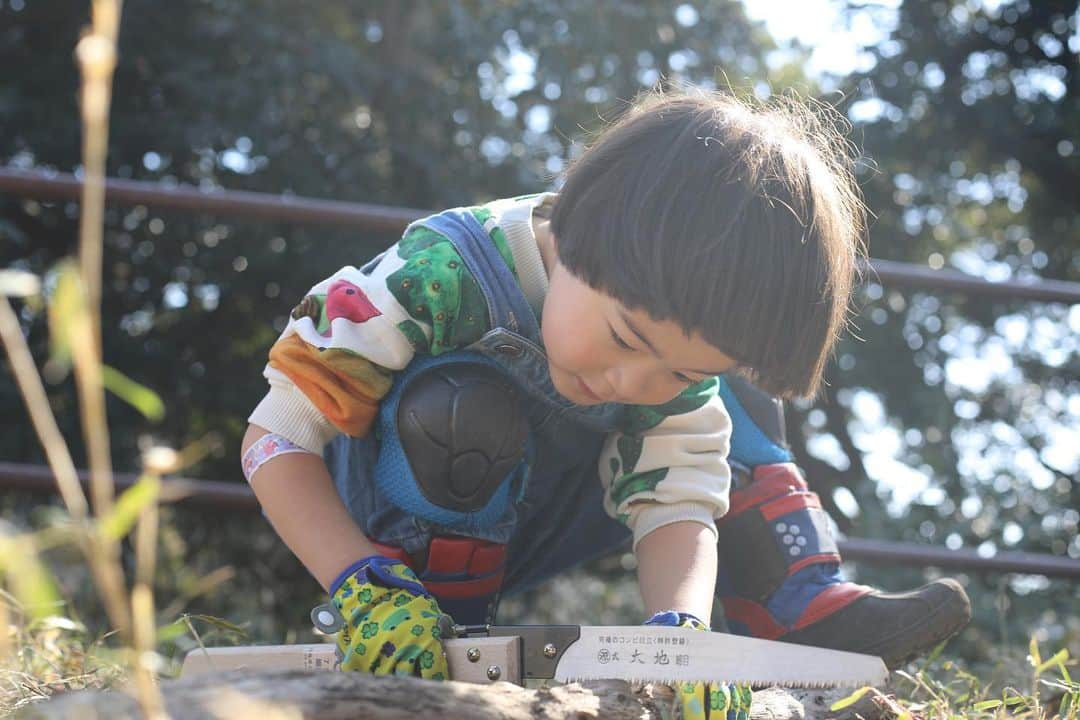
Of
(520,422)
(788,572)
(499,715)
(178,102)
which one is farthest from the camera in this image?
(178,102)

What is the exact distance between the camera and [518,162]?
11.2 feet

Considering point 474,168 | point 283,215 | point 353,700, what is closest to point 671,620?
point 353,700

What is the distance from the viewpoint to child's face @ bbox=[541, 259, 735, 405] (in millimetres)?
1383

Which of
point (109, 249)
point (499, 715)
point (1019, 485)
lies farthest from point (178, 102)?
point (499, 715)

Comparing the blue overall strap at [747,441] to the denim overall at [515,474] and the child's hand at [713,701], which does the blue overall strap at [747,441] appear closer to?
the denim overall at [515,474]

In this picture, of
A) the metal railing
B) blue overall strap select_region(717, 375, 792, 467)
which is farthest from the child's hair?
the metal railing

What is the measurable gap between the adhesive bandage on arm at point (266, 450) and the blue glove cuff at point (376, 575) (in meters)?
0.19

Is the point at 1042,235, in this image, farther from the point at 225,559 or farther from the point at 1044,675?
the point at 225,559

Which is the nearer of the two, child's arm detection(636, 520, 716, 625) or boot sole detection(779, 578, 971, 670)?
child's arm detection(636, 520, 716, 625)

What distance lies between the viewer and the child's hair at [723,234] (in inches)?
54.0

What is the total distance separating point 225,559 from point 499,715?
2568 mm

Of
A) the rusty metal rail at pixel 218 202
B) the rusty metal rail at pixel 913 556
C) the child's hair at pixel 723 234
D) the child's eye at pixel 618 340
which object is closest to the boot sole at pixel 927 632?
the child's hair at pixel 723 234

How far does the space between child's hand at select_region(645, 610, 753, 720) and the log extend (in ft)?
0.08

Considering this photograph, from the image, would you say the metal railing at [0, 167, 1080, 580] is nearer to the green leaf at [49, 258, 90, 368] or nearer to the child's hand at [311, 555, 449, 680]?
the child's hand at [311, 555, 449, 680]
